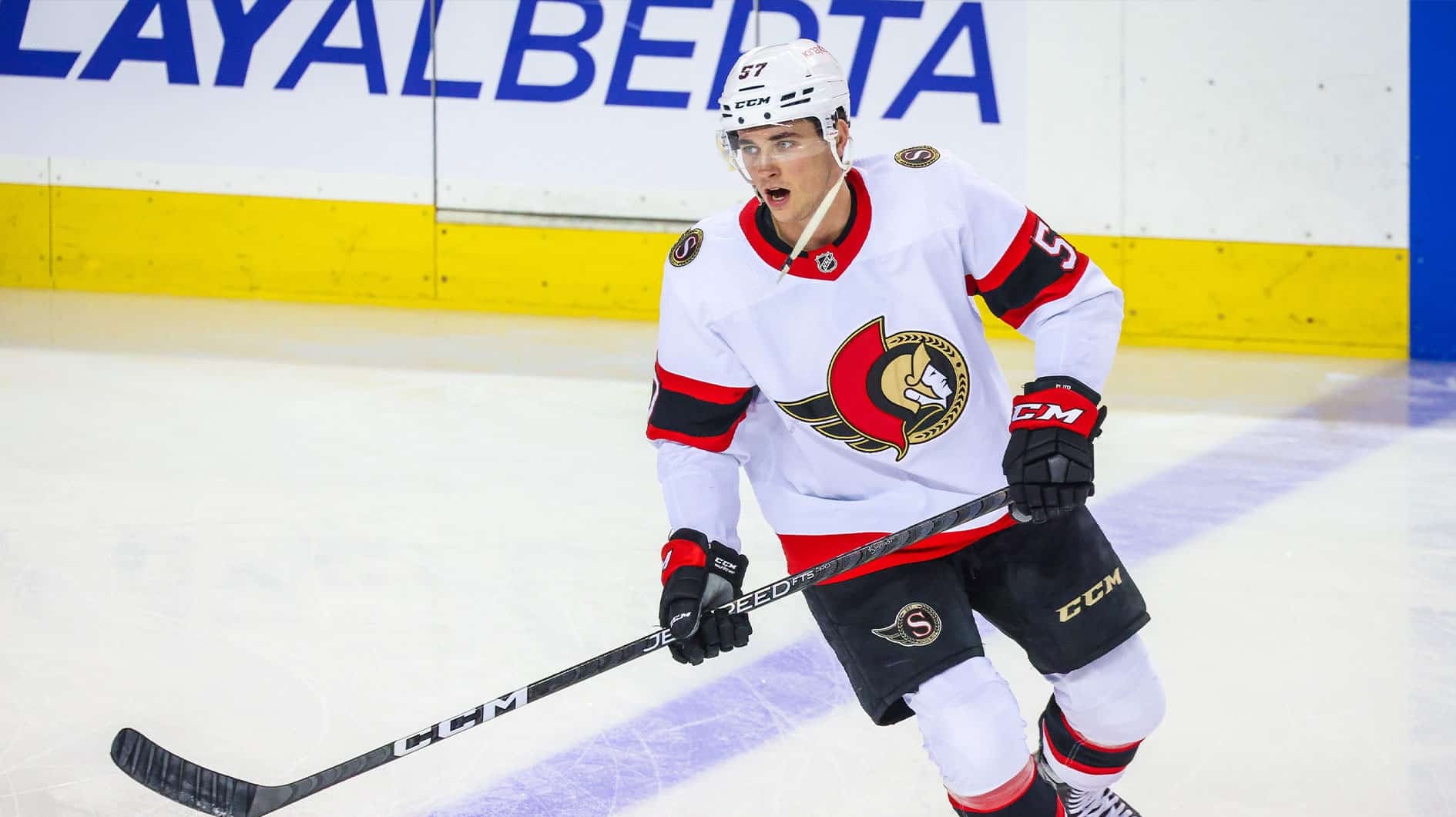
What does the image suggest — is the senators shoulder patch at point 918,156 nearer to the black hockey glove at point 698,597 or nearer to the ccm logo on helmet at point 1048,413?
the ccm logo on helmet at point 1048,413

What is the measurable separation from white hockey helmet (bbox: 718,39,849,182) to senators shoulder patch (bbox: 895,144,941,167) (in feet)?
0.38

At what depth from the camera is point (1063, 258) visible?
218cm

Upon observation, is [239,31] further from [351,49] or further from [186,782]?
[186,782]

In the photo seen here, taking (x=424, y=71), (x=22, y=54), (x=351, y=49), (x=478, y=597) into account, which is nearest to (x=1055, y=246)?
(x=478, y=597)

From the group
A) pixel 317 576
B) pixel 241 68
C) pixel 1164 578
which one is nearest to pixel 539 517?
pixel 317 576

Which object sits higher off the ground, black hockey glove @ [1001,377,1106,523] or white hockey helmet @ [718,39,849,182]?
white hockey helmet @ [718,39,849,182]

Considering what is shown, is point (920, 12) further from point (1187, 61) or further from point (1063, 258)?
point (1063, 258)

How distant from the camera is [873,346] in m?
2.14

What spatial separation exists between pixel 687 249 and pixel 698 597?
46 cm

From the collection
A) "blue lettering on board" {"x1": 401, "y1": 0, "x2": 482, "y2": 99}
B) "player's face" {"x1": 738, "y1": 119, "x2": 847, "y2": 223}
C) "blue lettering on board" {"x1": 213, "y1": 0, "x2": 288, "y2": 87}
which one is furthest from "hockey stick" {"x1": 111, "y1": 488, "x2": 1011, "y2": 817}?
"blue lettering on board" {"x1": 213, "y1": 0, "x2": 288, "y2": 87}

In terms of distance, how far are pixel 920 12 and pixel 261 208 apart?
9.75ft

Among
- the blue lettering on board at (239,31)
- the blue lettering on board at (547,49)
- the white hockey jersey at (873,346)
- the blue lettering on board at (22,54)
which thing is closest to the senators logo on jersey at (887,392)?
the white hockey jersey at (873,346)

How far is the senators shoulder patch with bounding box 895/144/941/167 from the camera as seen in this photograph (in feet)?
7.22

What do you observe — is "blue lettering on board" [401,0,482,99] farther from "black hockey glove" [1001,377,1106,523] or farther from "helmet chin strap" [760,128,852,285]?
"black hockey glove" [1001,377,1106,523]
